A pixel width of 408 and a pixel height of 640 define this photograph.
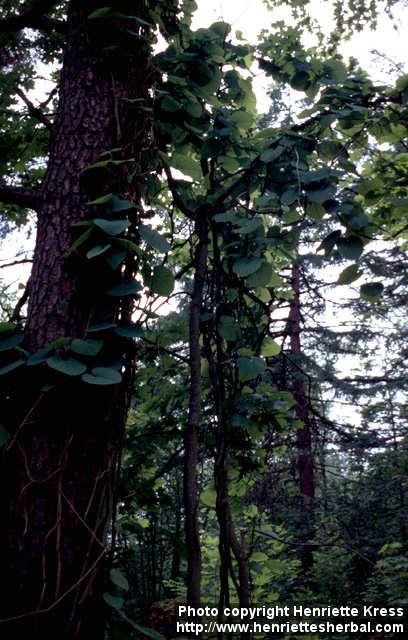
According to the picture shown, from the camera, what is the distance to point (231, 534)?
176 centimetres

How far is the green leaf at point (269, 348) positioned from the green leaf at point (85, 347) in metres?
1.13

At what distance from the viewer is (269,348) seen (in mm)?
2295

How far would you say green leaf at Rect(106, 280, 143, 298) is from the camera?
1.45 meters

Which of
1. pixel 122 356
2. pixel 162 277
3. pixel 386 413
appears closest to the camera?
pixel 122 356

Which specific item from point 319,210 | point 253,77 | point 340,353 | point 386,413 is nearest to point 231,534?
point 319,210

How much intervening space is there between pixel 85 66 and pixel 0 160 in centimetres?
123

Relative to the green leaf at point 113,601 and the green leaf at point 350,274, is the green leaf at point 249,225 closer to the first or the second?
the green leaf at point 350,274

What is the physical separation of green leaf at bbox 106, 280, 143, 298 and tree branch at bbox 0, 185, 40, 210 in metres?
0.50

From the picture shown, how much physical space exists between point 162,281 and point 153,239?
17cm

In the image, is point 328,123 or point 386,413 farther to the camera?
point 386,413

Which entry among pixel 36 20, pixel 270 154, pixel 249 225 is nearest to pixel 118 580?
pixel 249 225

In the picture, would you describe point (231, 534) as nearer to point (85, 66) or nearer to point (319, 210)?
point (319, 210)

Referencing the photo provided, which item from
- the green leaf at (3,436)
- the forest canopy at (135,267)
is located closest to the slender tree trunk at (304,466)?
the forest canopy at (135,267)

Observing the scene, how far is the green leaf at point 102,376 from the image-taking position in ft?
4.14
